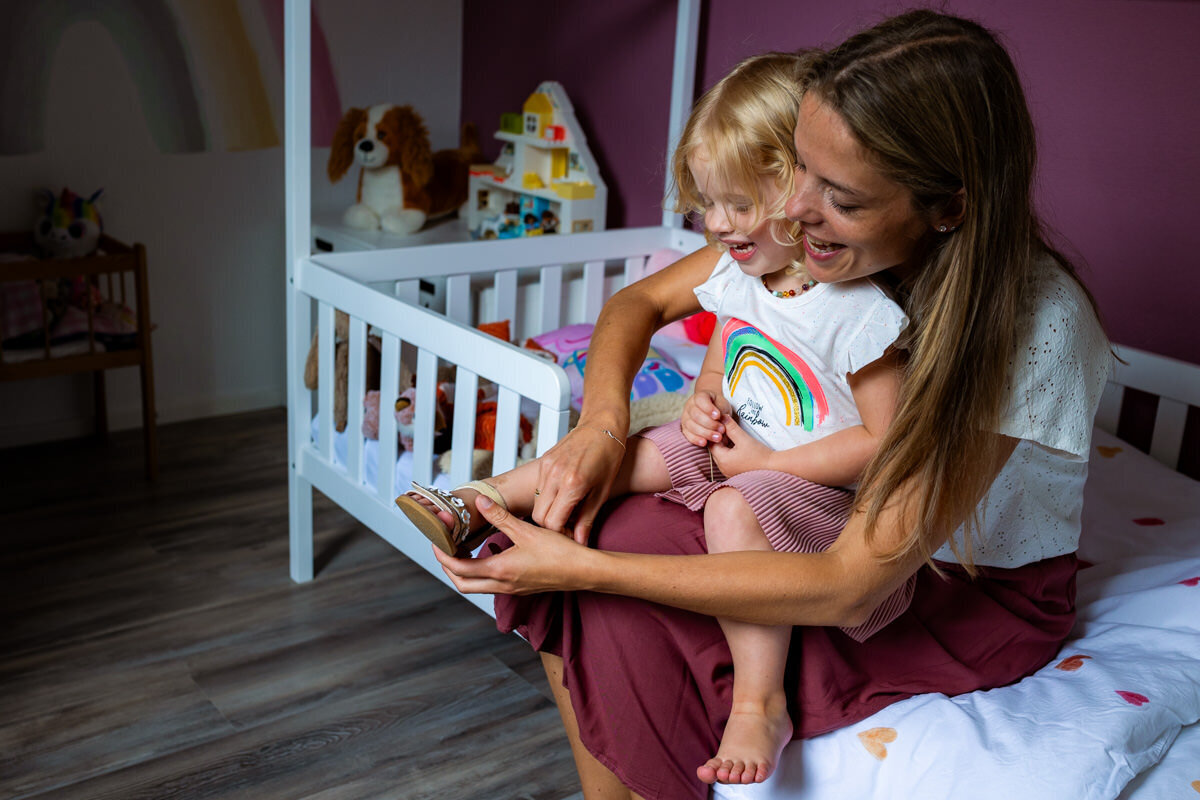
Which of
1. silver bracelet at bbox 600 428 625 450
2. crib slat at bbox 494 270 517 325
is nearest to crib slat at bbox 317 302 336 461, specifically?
crib slat at bbox 494 270 517 325

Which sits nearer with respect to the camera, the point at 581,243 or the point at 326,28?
the point at 581,243

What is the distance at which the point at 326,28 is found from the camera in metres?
2.82

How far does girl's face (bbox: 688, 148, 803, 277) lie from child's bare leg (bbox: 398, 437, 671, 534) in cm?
24

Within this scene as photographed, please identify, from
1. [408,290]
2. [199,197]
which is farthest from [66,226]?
[408,290]

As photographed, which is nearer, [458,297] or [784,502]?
[784,502]

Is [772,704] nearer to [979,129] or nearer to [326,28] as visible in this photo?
[979,129]

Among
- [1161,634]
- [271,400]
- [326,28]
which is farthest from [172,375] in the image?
[1161,634]

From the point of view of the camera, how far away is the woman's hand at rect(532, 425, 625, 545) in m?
1.09

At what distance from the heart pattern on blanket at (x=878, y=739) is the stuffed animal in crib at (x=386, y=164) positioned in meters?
1.97

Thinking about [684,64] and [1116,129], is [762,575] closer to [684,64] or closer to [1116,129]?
[1116,129]

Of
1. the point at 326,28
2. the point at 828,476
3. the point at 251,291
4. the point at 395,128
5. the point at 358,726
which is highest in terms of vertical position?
the point at 326,28

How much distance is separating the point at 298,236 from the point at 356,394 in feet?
1.06

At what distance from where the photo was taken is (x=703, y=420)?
117cm

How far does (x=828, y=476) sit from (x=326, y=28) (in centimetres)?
226
